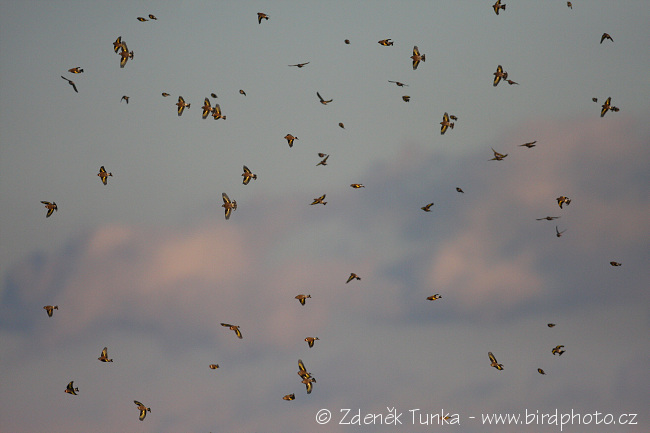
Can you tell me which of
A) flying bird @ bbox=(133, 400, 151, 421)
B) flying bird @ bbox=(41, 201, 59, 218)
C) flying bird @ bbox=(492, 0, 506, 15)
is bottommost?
flying bird @ bbox=(133, 400, 151, 421)

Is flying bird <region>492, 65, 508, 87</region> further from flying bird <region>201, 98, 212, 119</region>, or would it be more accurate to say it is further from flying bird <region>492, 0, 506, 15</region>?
flying bird <region>201, 98, 212, 119</region>

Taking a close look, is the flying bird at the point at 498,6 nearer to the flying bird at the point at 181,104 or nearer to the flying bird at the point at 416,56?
the flying bird at the point at 416,56

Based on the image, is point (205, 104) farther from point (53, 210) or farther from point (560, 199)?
point (560, 199)

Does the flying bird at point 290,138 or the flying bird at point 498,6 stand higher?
the flying bird at point 498,6

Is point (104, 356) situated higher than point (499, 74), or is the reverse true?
point (499, 74)

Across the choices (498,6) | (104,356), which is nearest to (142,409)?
(104,356)

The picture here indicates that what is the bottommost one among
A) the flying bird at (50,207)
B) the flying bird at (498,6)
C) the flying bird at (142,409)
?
the flying bird at (142,409)

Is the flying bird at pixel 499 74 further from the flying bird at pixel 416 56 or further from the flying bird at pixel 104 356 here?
the flying bird at pixel 104 356

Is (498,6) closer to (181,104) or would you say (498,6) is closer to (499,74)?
(499,74)

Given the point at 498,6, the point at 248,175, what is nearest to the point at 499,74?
the point at 498,6

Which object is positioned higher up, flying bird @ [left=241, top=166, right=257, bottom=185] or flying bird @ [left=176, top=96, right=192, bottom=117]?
flying bird @ [left=176, top=96, right=192, bottom=117]

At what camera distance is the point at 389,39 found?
9806cm

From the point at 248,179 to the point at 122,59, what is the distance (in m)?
16.7

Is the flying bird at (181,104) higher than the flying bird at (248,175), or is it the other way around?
the flying bird at (181,104)
